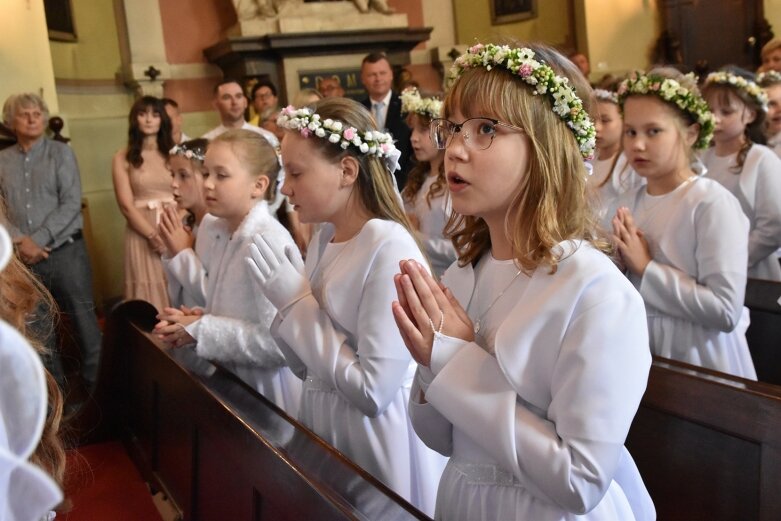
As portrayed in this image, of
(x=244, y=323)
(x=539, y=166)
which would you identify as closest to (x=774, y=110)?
(x=244, y=323)

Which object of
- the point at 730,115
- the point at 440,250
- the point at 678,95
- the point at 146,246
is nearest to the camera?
the point at 678,95

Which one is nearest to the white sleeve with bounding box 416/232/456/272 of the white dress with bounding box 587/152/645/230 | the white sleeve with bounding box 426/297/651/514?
the white dress with bounding box 587/152/645/230

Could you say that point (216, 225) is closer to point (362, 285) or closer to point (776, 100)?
point (362, 285)

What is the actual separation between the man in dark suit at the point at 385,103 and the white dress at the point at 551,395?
4.56 metres

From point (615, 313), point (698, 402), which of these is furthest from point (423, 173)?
point (615, 313)

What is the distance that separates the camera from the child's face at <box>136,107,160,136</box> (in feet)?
18.5

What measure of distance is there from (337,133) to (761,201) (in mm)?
2503

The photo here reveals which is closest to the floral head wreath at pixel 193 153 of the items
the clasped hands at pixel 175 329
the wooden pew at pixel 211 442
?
the wooden pew at pixel 211 442

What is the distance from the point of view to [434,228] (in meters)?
4.45

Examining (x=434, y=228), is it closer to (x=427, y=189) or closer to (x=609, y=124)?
(x=427, y=189)

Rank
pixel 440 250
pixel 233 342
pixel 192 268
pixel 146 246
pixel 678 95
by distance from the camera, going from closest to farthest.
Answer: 1. pixel 233 342
2. pixel 678 95
3. pixel 192 268
4. pixel 440 250
5. pixel 146 246

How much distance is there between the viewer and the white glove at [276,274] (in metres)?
2.32

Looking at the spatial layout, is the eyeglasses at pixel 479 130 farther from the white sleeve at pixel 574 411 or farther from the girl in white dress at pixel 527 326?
the white sleeve at pixel 574 411

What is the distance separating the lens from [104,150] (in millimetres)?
9109
